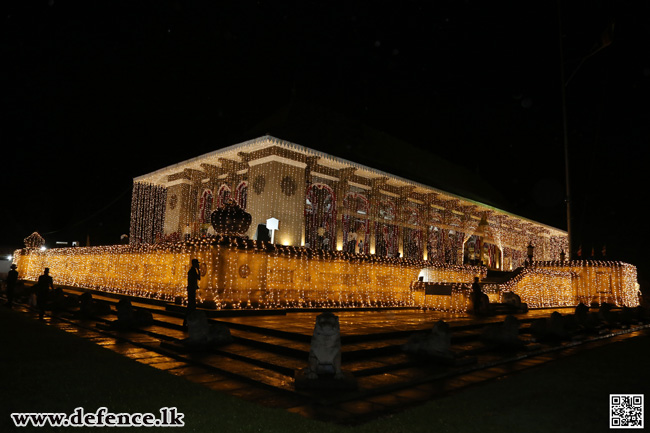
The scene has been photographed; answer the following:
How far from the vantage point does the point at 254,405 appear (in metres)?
4.49

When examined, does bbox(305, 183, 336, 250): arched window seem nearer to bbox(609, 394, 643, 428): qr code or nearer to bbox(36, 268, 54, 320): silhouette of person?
bbox(36, 268, 54, 320): silhouette of person

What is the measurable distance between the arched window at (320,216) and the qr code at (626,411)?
15.3m

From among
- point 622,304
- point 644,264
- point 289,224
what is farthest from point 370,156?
point 644,264

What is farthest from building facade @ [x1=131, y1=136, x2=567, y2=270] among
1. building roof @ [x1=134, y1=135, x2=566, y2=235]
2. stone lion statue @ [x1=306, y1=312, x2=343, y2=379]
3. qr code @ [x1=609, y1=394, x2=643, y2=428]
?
qr code @ [x1=609, y1=394, x2=643, y2=428]

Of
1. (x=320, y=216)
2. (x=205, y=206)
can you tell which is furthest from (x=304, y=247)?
(x=205, y=206)

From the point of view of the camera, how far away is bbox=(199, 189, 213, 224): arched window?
22.6 metres

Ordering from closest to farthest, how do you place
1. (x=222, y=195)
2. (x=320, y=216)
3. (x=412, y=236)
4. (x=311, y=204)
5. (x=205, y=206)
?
1. (x=311, y=204)
2. (x=320, y=216)
3. (x=222, y=195)
4. (x=205, y=206)
5. (x=412, y=236)

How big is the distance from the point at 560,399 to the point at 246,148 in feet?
49.7

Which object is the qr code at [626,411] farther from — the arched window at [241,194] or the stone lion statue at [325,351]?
the arched window at [241,194]

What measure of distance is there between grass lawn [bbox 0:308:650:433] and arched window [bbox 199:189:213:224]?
15.9 metres

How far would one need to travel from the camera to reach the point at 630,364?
725cm

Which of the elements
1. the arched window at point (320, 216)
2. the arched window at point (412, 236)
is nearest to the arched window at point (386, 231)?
the arched window at point (412, 236)

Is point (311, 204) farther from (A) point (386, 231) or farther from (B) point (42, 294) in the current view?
(B) point (42, 294)

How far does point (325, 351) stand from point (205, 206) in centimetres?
1877
